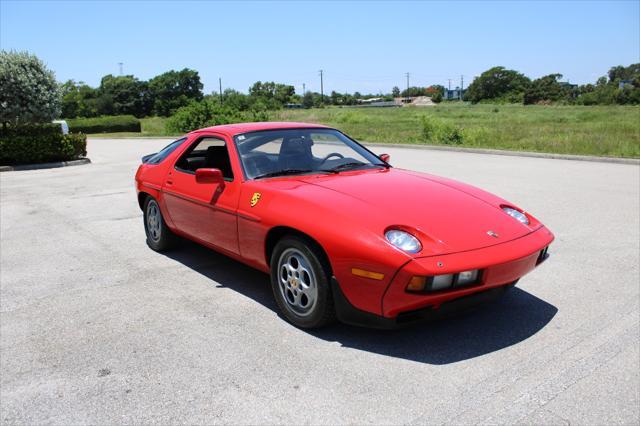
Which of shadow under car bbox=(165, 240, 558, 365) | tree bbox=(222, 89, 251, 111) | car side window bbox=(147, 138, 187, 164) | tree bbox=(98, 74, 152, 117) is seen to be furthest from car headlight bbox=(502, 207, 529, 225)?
tree bbox=(98, 74, 152, 117)

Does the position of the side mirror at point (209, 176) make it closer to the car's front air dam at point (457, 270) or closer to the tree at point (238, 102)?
the car's front air dam at point (457, 270)

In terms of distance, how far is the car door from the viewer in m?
4.41

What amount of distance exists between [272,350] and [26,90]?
16.0 meters

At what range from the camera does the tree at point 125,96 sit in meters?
111

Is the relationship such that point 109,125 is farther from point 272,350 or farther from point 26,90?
point 272,350

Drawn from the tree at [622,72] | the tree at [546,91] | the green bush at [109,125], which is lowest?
the green bush at [109,125]

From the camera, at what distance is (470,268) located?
320 centimetres

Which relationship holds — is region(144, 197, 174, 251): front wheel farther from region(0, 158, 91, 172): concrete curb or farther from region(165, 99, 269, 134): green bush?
region(165, 99, 269, 134): green bush

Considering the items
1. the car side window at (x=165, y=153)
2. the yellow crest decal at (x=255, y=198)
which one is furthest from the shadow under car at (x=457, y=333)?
the car side window at (x=165, y=153)

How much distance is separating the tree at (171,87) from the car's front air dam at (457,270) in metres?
118

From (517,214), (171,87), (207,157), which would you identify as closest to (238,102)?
(207,157)

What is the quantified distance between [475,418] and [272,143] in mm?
2885

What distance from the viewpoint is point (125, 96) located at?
115250 mm

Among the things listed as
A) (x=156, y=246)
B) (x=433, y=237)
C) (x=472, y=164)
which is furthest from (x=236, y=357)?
(x=472, y=164)
